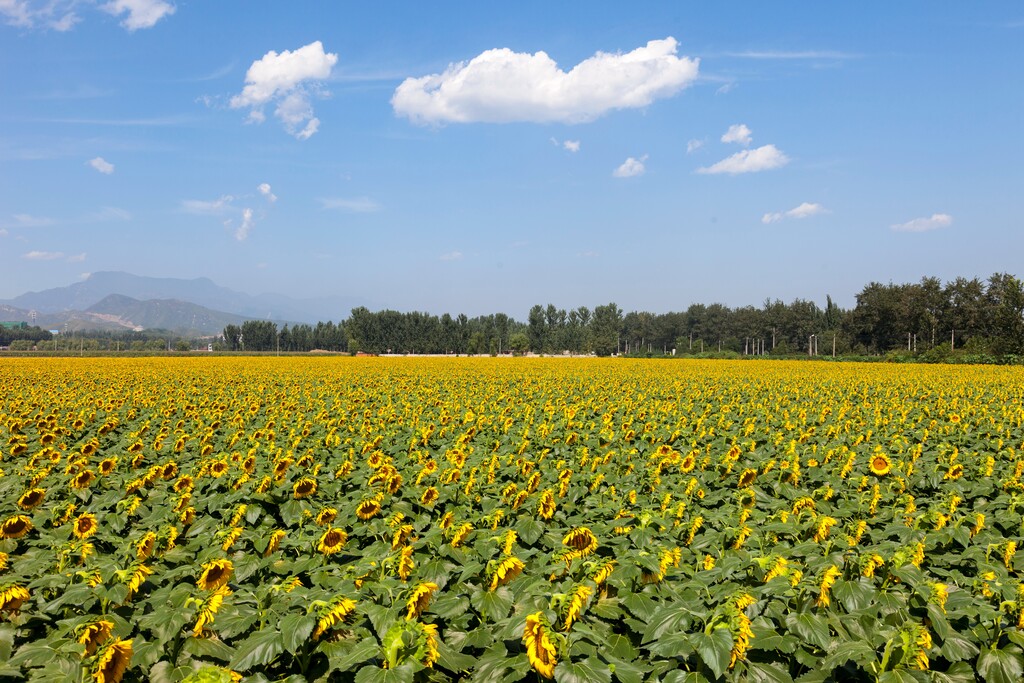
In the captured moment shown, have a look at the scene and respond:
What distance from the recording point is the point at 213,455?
7.52 metres

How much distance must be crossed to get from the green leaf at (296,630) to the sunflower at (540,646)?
37.6 inches

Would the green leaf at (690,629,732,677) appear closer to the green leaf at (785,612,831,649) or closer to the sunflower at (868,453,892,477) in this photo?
the green leaf at (785,612,831,649)

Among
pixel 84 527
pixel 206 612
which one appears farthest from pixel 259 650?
pixel 84 527

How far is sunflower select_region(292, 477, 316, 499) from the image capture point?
5.55 m

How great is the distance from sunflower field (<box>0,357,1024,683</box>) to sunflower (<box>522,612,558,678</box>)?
0.04 feet

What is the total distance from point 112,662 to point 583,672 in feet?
6.68

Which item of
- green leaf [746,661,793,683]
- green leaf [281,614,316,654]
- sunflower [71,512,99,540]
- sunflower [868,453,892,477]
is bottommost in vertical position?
green leaf [746,661,793,683]

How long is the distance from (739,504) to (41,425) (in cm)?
964

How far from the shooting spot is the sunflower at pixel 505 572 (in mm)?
3365

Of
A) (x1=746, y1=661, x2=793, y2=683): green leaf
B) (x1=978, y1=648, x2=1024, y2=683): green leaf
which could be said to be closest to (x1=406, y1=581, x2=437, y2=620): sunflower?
(x1=746, y1=661, x2=793, y2=683): green leaf

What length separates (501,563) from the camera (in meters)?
3.42

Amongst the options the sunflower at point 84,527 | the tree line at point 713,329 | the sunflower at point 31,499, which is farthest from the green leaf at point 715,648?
the tree line at point 713,329

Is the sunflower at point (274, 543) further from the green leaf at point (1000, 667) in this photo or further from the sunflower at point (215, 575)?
the green leaf at point (1000, 667)

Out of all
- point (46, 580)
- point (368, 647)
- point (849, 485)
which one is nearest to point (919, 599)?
point (368, 647)
